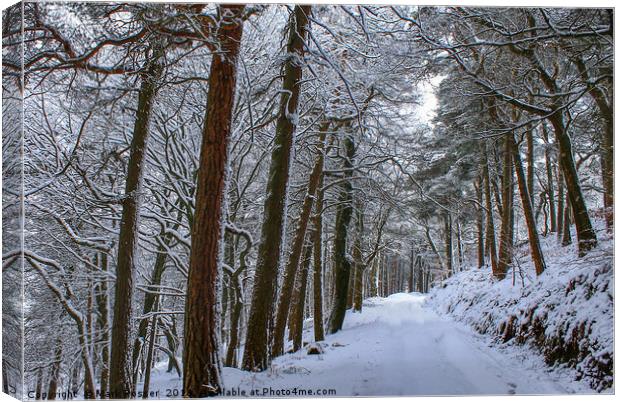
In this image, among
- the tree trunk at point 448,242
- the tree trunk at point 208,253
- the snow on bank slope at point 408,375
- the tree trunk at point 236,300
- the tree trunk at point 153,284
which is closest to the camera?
the tree trunk at point 208,253

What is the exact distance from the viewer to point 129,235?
4.70 m

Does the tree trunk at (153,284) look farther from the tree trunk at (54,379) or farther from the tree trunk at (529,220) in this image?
the tree trunk at (529,220)

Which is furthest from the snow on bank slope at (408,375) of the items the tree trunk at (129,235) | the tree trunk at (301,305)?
the tree trunk at (301,305)

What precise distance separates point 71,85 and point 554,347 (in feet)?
18.6

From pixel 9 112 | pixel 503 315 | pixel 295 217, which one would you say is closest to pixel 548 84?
pixel 503 315

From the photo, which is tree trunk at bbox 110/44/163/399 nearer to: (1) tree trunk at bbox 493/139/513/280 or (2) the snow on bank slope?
(2) the snow on bank slope

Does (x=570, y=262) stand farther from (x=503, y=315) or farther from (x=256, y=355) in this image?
(x=256, y=355)

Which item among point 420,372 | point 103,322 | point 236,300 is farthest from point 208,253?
point 236,300

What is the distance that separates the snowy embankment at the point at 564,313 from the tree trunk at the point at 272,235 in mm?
2776

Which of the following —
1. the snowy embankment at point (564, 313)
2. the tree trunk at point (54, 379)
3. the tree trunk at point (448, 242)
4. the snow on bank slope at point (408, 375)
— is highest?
the tree trunk at point (448, 242)

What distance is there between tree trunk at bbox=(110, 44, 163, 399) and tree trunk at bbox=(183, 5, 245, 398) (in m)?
1.12

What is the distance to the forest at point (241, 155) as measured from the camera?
3852 mm

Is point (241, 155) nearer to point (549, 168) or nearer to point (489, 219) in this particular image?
point (489, 219)

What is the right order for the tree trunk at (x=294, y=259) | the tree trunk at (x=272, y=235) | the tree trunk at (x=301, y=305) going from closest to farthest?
the tree trunk at (x=272, y=235)
the tree trunk at (x=294, y=259)
the tree trunk at (x=301, y=305)
